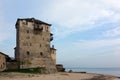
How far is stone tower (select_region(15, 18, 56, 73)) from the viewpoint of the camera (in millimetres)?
74125

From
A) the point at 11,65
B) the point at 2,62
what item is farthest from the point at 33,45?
the point at 2,62

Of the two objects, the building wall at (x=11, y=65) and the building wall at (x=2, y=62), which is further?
the building wall at (x=11, y=65)

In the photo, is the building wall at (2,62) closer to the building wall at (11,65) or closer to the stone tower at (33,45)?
the building wall at (11,65)

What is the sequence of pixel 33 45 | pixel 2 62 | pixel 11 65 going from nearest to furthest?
pixel 2 62, pixel 11 65, pixel 33 45

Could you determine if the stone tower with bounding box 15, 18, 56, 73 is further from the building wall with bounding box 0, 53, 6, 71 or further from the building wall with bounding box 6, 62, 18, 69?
the building wall with bounding box 0, 53, 6, 71

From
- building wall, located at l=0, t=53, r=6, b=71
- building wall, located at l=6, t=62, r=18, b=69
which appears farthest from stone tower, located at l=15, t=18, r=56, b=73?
building wall, located at l=0, t=53, r=6, b=71

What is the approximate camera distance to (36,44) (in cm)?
7694

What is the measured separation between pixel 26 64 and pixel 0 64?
7.62 m

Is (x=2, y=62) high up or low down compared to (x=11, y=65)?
up

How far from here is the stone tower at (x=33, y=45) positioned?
2918 inches

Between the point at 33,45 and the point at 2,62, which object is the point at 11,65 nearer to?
the point at 2,62

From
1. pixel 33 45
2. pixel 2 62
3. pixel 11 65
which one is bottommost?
pixel 11 65

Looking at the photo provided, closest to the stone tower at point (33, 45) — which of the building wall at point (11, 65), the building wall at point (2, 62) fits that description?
the building wall at point (11, 65)

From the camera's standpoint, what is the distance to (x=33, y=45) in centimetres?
7638
